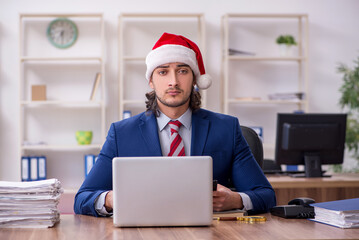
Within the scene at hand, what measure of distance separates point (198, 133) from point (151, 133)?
7.8 inches

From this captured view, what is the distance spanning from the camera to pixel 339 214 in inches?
58.1

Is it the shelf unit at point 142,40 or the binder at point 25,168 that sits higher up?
the shelf unit at point 142,40

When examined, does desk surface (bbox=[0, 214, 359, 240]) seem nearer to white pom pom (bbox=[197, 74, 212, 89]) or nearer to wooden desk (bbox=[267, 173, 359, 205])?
white pom pom (bbox=[197, 74, 212, 89])

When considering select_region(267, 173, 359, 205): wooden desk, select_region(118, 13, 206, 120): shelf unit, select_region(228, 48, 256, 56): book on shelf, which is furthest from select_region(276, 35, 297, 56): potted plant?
select_region(267, 173, 359, 205): wooden desk

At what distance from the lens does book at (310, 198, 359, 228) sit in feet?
4.82

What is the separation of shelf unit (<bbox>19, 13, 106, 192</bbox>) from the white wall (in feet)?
0.35

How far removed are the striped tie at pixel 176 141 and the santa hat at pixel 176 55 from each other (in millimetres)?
232

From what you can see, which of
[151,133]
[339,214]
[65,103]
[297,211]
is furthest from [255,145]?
[65,103]

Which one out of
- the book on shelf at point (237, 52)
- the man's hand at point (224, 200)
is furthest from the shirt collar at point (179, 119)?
the book on shelf at point (237, 52)

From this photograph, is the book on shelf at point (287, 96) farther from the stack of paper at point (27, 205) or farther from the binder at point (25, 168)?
the stack of paper at point (27, 205)

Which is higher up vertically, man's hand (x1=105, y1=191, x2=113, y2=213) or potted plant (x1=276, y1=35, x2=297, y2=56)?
potted plant (x1=276, y1=35, x2=297, y2=56)

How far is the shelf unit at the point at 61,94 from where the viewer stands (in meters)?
4.84

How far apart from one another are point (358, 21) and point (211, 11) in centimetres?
160

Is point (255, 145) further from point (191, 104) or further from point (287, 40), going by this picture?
point (287, 40)
